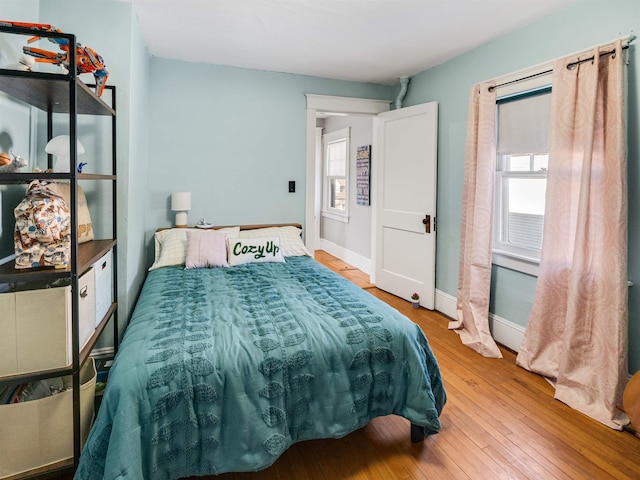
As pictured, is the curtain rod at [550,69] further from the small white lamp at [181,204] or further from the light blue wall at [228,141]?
the small white lamp at [181,204]

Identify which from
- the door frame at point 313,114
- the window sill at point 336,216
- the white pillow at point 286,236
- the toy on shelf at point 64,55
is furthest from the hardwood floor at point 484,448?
the window sill at point 336,216

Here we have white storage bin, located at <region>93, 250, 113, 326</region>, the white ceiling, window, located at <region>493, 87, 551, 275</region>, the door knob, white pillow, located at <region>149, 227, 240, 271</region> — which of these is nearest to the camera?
white storage bin, located at <region>93, 250, 113, 326</region>

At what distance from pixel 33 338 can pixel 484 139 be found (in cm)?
313

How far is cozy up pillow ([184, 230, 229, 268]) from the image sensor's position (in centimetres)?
307

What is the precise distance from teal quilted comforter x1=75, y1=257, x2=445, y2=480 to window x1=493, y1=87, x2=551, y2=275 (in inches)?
58.3

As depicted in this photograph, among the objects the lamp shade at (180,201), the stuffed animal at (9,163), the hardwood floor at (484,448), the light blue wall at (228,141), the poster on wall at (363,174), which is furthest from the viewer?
the poster on wall at (363,174)

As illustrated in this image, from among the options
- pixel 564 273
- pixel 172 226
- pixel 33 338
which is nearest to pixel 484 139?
pixel 564 273

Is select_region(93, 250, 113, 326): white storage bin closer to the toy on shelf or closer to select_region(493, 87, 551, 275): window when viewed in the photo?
the toy on shelf

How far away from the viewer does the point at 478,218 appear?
10.0 ft

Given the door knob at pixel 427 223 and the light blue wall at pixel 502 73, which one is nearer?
the light blue wall at pixel 502 73

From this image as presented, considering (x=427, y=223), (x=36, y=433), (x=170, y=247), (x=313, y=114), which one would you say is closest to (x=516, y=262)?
(x=427, y=223)

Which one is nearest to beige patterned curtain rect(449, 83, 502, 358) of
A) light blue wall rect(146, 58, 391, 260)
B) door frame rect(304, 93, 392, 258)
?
door frame rect(304, 93, 392, 258)

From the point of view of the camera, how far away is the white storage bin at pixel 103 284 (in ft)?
6.66

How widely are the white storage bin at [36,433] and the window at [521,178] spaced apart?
2955 millimetres
